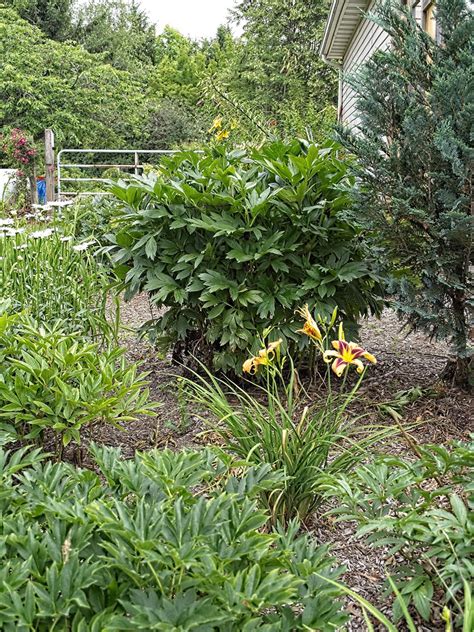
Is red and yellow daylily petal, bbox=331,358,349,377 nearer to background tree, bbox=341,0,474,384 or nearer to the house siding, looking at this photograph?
background tree, bbox=341,0,474,384

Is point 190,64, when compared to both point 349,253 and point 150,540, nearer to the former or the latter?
point 349,253

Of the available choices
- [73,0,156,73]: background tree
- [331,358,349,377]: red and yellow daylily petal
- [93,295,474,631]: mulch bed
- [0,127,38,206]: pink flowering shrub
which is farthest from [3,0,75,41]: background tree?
[331,358,349,377]: red and yellow daylily petal

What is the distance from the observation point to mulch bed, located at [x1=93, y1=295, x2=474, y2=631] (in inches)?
79.6

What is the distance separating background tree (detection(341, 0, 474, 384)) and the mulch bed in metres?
0.32

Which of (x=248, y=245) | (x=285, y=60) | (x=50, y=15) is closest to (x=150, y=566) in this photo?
(x=248, y=245)

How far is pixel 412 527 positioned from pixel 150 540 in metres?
0.63

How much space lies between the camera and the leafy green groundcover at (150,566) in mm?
1213

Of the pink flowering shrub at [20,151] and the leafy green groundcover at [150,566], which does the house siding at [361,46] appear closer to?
the leafy green groundcover at [150,566]

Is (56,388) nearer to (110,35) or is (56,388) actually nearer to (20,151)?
(20,151)

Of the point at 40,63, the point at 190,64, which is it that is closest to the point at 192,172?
the point at 40,63

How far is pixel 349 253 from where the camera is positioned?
3.40 metres

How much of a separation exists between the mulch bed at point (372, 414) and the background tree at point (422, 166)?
0.32 meters

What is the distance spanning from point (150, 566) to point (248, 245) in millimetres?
2298

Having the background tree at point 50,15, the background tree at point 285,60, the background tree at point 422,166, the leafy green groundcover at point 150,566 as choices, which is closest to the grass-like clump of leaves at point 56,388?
the leafy green groundcover at point 150,566
